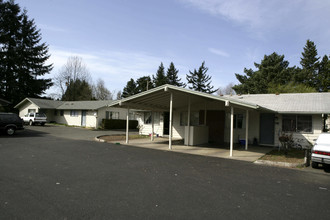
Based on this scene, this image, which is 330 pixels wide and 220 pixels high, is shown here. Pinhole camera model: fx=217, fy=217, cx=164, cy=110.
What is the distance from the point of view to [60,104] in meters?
38.8

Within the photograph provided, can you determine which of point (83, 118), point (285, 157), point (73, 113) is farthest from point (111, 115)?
point (285, 157)

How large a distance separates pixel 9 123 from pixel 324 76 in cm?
4115

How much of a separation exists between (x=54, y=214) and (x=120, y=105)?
11662 mm

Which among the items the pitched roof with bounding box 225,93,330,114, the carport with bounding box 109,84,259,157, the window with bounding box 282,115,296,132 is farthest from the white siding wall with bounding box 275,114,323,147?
the carport with bounding box 109,84,259,157

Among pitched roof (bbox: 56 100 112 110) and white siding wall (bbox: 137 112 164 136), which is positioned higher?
pitched roof (bbox: 56 100 112 110)

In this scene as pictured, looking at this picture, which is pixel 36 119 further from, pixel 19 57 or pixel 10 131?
pixel 19 57

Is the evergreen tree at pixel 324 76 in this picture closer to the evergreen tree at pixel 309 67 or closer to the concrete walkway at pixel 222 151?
the evergreen tree at pixel 309 67

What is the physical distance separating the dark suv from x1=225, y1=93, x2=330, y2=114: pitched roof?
756 inches

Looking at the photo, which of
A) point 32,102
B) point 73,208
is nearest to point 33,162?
point 73,208

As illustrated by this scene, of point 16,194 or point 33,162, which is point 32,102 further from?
point 16,194

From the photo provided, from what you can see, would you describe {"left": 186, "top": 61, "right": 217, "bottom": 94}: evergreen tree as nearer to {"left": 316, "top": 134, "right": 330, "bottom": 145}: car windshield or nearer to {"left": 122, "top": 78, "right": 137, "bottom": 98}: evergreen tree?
{"left": 122, "top": 78, "right": 137, "bottom": 98}: evergreen tree

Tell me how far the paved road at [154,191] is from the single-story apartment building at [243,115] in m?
5.22

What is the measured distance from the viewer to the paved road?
408 cm

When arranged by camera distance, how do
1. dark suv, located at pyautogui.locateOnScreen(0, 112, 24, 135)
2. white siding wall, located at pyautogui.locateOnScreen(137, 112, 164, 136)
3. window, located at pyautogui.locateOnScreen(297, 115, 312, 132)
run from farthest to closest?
white siding wall, located at pyautogui.locateOnScreen(137, 112, 164, 136)
dark suv, located at pyautogui.locateOnScreen(0, 112, 24, 135)
window, located at pyautogui.locateOnScreen(297, 115, 312, 132)
